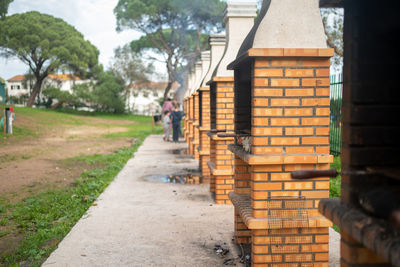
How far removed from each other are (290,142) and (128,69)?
51830 millimetres

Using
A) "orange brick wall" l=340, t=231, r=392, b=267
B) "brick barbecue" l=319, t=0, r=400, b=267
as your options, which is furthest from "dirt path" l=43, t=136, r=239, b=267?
"brick barbecue" l=319, t=0, r=400, b=267

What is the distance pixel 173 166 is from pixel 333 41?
26.0 feet

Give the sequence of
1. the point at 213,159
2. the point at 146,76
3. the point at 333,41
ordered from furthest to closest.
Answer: the point at 146,76 → the point at 333,41 → the point at 213,159

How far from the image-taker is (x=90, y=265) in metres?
4.49

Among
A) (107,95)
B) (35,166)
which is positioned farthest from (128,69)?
(35,166)

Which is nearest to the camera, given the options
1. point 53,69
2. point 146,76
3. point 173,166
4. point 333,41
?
point 173,166

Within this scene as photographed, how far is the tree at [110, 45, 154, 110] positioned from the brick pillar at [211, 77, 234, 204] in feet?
155

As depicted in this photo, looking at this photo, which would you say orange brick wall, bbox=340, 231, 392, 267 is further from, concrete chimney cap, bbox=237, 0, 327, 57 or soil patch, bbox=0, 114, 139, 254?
soil patch, bbox=0, 114, 139, 254

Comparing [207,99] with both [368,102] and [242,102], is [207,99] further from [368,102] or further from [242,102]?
[368,102]

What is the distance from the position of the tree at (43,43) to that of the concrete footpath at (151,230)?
3701 centimetres

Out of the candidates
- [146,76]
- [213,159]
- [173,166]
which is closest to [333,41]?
[173,166]

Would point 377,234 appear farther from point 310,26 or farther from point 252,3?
point 252,3

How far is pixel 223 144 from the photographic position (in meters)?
7.23

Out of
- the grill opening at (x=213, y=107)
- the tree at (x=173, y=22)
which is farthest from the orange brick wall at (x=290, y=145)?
the tree at (x=173, y=22)
